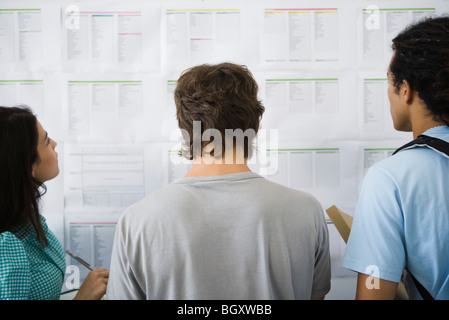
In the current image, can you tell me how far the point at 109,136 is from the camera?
4.08ft

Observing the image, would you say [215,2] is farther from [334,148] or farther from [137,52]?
[334,148]

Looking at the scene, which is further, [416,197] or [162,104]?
[162,104]

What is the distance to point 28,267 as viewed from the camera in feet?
2.54

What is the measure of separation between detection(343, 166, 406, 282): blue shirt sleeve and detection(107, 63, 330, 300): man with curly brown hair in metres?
0.11

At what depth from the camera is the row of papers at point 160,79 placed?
1.23m

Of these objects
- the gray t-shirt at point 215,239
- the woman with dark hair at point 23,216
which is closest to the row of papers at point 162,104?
the woman with dark hair at point 23,216

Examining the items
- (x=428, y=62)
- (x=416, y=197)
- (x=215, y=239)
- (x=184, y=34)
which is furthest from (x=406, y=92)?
(x=184, y=34)

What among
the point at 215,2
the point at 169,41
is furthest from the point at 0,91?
the point at 215,2

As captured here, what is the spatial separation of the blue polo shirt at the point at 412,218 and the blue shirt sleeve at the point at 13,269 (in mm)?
780

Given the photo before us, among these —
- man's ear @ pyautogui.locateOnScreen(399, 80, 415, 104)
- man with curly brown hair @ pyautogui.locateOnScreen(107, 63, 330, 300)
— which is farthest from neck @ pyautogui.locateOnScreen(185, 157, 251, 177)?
man's ear @ pyautogui.locateOnScreen(399, 80, 415, 104)

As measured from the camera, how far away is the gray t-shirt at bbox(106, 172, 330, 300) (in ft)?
2.22

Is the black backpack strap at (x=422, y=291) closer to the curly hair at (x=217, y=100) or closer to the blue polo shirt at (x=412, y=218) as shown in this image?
the blue polo shirt at (x=412, y=218)

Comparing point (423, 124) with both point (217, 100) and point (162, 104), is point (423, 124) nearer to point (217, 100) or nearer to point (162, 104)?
point (217, 100)

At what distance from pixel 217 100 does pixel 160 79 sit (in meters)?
0.59
